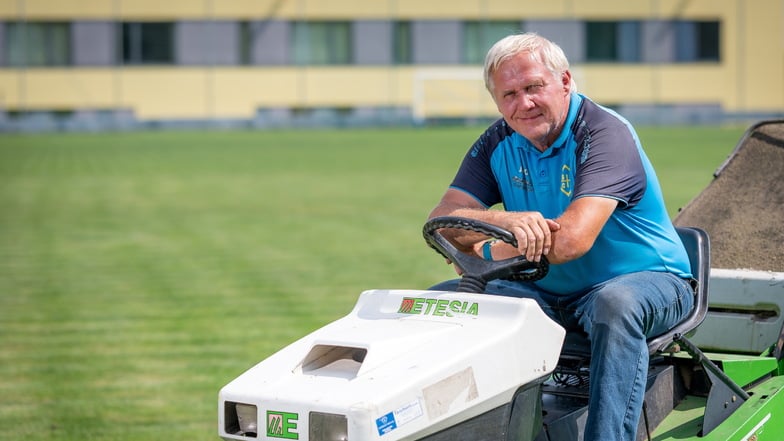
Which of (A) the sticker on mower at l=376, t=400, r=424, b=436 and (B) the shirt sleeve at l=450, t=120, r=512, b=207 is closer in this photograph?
(A) the sticker on mower at l=376, t=400, r=424, b=436

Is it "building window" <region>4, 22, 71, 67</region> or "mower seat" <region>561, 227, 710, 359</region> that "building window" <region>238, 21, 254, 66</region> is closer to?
"building window" <region>4, 22, 71, 67</region>

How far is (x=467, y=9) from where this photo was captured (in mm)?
47750

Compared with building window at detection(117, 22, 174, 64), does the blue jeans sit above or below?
below

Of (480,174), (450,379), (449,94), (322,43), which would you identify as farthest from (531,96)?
(322,43)

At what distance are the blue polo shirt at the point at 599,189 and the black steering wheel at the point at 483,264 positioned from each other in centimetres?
→ 29

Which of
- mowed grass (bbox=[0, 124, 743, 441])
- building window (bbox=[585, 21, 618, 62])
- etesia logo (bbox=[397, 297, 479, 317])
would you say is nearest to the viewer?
etesia logo (bbox=[397, 297, 479, 317])

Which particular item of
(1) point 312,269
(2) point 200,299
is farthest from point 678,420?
(1) point 312,269

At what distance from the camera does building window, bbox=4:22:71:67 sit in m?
45.6

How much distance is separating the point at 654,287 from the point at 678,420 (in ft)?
1.88

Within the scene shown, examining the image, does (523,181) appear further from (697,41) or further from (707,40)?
(707,40)

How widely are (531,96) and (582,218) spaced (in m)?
0.46

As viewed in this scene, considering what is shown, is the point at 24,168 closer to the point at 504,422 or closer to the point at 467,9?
the point at 504,422

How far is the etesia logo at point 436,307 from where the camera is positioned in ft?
10.1

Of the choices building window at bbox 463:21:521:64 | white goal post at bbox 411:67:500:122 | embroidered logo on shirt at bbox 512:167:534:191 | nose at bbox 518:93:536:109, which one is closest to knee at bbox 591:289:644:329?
embroidered logo on shirt at bbox 512:167:534:191
